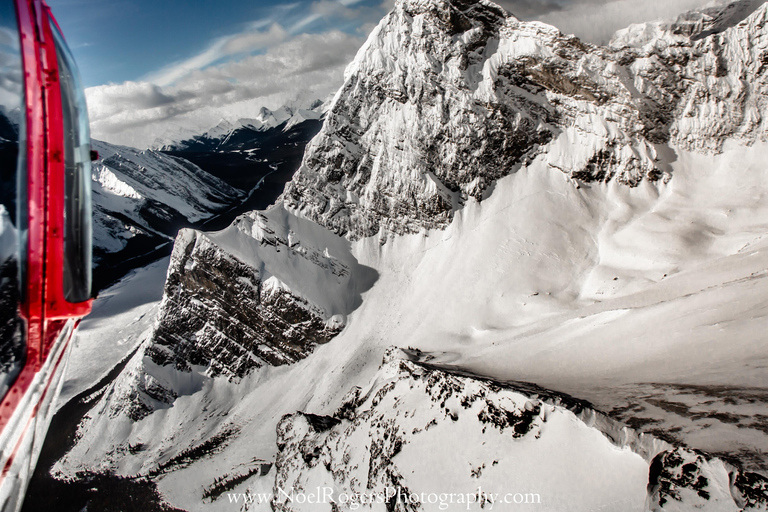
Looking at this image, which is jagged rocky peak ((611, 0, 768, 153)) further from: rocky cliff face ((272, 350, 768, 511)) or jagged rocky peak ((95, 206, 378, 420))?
rocky cliff face ((272, 350, 768, 511))

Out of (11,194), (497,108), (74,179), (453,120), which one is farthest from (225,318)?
Answer: (11,194)

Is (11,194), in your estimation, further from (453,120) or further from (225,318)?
(453,120)

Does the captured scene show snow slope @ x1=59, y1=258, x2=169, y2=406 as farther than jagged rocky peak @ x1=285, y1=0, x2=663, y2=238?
Yes

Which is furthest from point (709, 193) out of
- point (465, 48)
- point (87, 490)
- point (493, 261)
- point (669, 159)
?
point (87, 490)

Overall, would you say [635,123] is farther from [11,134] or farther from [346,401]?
[11,134]

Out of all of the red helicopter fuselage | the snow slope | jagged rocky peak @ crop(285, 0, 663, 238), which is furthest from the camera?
the snow slope

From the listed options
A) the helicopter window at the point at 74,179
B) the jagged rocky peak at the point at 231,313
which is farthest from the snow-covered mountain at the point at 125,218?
the helicopter window at the point at 74,179

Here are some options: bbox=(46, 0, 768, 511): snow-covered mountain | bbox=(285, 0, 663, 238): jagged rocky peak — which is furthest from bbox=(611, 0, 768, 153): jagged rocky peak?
bbox=(285, 0, 663, 238): jagged rocky peak
